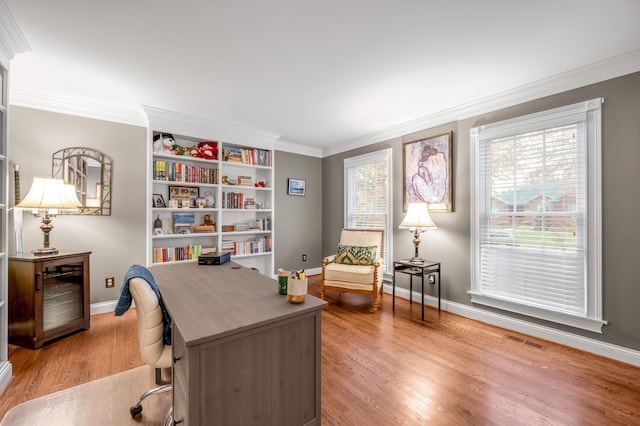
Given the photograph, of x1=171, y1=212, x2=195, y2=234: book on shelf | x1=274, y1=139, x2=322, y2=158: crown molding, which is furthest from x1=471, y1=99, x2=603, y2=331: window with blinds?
x1=171, y1=212, x2=195, y2=234: book on shelf

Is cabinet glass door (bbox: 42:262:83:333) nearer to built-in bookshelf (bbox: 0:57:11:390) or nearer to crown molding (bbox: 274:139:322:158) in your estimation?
built-in bookshelf (bbox: 0:57:11:390)

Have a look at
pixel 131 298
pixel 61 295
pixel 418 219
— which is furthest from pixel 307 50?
pixel 61 295

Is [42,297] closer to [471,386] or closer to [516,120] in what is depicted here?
[471,386]

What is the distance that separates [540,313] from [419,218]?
4.91ft

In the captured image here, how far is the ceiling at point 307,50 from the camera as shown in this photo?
1.81 metres

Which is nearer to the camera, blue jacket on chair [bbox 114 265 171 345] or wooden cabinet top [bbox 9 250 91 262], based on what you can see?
blue jacket on chair [bbox 114 265 171 345]

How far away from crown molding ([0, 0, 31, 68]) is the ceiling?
0.05 meters

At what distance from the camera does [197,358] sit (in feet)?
3.56

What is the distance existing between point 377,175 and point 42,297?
4.23 m

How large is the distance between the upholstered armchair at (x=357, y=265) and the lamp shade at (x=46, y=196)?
2901 millimetres

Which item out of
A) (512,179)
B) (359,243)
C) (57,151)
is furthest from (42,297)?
(512,179)

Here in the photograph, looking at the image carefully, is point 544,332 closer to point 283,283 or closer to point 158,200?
point 283,283

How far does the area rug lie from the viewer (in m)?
1.66

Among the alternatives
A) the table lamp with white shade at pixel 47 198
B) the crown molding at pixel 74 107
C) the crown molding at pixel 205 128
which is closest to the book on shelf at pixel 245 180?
the crown molding at pixel 205 128
